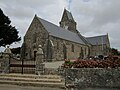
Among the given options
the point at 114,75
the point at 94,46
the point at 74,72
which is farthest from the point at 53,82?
the point at 94,46

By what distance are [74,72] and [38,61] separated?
14.5 feet

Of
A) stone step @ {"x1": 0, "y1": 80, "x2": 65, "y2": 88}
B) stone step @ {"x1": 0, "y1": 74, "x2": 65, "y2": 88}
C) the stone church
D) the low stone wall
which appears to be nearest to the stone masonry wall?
the stone church

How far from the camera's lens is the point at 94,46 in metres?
→ 61.8

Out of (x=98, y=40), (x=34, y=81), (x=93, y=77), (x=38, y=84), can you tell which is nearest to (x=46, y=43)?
(x=34, y=81)

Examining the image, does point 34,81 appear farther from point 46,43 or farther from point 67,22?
point 67,22

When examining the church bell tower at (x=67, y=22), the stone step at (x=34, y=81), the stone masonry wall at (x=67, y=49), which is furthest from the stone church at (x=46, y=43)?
the stone step at (x=34, y=81)

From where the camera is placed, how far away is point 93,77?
39.1 ft

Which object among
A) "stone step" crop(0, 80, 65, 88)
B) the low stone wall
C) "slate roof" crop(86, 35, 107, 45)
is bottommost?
"stone step" crop(0, 80, 65, 88)

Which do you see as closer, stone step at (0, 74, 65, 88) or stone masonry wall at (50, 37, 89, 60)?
stone step at (0, 74, 65, 88)

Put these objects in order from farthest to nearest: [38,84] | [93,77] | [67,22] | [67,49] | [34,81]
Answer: [67,22], [67,49], [34,81], [38,84], [93,77]

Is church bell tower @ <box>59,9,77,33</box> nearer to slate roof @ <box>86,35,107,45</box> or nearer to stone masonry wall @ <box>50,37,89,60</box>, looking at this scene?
slate roof @ <box>86,35,107,45</box>

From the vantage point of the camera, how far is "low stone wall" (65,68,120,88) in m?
11.5

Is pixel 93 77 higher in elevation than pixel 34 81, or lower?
higher

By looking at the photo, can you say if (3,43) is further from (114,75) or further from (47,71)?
(114,75)
